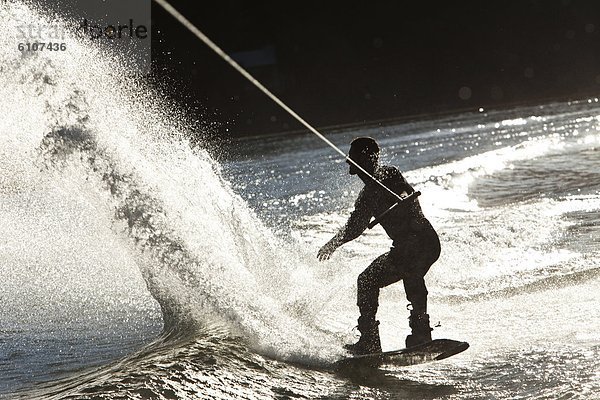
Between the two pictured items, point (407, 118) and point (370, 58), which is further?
point (370, 58)

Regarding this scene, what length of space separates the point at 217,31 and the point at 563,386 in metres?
69.9

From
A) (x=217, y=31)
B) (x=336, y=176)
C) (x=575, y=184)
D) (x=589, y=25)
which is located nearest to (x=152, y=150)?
(x=575, y=184)

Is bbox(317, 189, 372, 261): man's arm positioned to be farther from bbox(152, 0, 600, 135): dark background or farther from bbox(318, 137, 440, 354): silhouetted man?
bbox(152, 0, 600, 135): dark background

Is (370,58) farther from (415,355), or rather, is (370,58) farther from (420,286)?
(415,355)

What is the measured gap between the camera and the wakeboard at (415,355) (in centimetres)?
799

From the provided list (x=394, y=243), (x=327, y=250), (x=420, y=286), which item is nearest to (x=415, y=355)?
(x=420, y=286)

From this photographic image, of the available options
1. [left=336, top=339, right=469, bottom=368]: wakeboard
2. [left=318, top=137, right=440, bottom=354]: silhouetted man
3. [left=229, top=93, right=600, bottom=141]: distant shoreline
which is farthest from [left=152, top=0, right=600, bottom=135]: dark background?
[left=336, top=339, right=469, bottom=368]: wakeboard

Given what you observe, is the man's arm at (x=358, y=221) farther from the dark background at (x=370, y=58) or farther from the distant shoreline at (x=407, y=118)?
the dark background at (x=370, y=58)

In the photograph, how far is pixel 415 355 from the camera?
8.02 m

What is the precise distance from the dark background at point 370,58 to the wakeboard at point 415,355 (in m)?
46.0

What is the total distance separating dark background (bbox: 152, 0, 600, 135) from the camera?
63531 millimetres

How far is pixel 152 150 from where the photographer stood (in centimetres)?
1201

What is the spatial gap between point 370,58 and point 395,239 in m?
72.4

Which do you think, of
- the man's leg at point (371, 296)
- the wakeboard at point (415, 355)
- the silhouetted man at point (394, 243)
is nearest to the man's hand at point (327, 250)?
the silhouetted man at point (394, 243)
